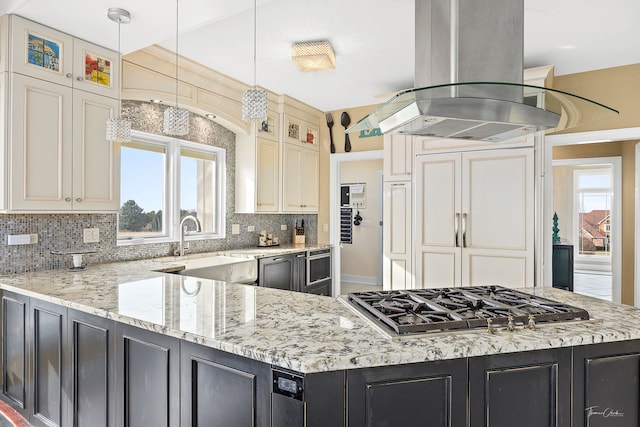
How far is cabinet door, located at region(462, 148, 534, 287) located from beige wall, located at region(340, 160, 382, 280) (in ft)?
9.99

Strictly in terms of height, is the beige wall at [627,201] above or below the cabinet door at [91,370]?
above

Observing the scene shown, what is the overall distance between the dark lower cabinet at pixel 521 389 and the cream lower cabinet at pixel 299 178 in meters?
3.61

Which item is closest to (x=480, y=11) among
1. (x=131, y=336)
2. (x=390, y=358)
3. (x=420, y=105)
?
(x=420, y=105)

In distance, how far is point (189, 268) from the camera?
10.0 feet

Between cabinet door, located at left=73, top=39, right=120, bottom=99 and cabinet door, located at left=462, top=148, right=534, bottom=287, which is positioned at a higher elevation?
cabinet door, located at left=73, top=39, right=120, bottom=99

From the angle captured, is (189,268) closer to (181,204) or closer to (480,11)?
(181,204)

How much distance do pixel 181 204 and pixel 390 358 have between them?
10.4 ft

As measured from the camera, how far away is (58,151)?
250 centimetres

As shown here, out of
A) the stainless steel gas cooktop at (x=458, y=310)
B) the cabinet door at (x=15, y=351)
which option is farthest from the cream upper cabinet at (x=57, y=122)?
the stainless steel gas cooktop at (x=458, y=310)

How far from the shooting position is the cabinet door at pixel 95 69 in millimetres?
2609

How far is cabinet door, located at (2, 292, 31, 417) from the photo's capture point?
224cm

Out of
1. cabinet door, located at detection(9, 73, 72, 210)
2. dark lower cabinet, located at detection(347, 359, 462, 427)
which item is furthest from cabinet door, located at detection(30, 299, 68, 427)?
dark lower cabinet, located at detection(347, 359, 462, 427)

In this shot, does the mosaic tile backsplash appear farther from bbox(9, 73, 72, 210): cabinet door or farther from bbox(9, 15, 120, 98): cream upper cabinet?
bbox(9, 15, 120, 98): cream upper cabinet

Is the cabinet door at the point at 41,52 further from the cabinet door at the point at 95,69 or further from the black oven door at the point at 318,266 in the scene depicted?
the black oven door at the point at 318,266
